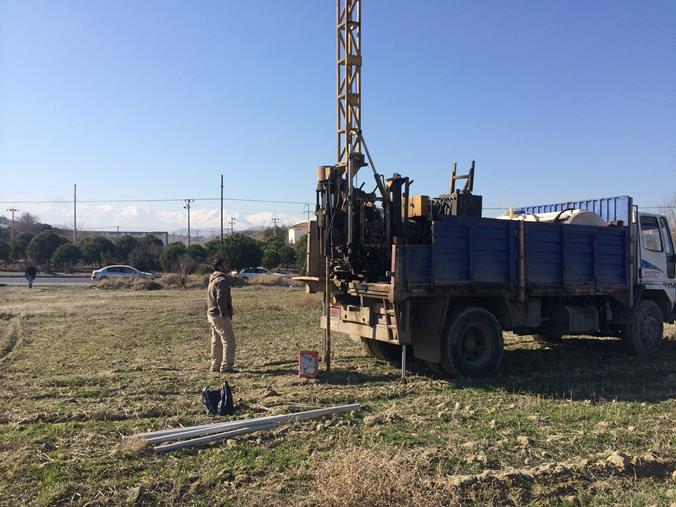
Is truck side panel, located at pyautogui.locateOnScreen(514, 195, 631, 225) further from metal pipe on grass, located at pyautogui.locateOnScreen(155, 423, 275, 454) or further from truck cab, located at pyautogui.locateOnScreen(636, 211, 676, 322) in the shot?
metal pipe on grass, located at pyautogui.locateOnScreen(155, 423, 275, 454)

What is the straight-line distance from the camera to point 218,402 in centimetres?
658

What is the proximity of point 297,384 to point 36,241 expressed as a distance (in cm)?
5181

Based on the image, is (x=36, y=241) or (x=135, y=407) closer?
(x=135, y=407)

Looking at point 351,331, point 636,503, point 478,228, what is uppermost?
point 478,228

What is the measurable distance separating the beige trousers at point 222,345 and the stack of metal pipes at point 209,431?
3.05m

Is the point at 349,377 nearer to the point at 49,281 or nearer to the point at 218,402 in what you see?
the point at 218,402

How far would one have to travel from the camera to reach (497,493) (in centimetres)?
425

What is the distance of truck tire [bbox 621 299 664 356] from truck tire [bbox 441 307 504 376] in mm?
3453

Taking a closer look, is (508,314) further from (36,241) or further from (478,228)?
(36,241)

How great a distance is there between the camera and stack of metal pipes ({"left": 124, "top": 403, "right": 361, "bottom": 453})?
207 inches

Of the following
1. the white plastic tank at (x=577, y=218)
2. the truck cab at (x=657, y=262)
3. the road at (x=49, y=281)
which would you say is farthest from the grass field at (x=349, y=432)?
the road at (x=49, y=281)

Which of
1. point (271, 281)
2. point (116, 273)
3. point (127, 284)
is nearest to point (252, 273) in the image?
point (271, 281)

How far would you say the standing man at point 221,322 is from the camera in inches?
359

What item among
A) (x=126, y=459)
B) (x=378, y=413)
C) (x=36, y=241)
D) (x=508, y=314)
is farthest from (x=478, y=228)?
(x=36, y=241)
